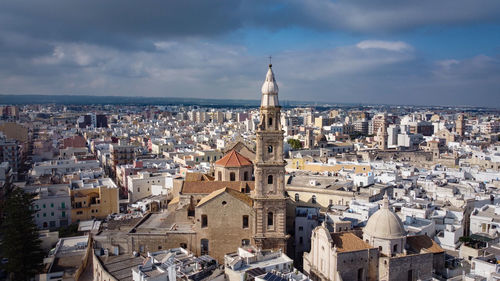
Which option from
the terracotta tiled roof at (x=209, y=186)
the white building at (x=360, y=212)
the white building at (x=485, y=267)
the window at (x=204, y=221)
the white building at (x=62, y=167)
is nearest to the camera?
the white building at (x=485, y=267)

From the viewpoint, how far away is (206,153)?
62688 mm

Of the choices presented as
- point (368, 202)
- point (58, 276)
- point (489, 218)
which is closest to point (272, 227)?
point (368, 202)

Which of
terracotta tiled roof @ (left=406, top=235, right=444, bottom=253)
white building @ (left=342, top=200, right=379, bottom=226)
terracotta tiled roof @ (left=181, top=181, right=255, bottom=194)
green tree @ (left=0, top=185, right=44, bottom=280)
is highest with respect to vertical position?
terracotta tiled roof @ (left=181, top=181, right=255, bottom=194)

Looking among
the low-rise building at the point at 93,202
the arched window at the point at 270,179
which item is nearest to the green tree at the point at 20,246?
the low-rise building at the point at 93,202

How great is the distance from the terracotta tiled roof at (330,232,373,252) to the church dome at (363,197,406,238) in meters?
0.85

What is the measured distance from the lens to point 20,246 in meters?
30.0

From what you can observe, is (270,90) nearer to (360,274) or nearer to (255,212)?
(255,212)

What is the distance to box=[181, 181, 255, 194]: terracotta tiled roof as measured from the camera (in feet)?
109

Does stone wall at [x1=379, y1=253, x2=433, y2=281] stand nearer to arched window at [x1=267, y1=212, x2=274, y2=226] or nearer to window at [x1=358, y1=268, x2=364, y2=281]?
window at [x1=358, y1=268, x2=364, y2=281]

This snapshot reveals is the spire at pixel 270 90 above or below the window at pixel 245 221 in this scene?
above

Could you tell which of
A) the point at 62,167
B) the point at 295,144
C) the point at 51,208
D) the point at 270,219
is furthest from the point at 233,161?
the point at 295,144

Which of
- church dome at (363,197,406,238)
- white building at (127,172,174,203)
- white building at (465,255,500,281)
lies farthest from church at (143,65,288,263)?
white building at (127,172,174,203)

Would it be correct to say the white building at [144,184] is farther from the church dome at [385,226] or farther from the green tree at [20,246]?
the church dome at [385,226]

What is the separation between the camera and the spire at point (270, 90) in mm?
28797
